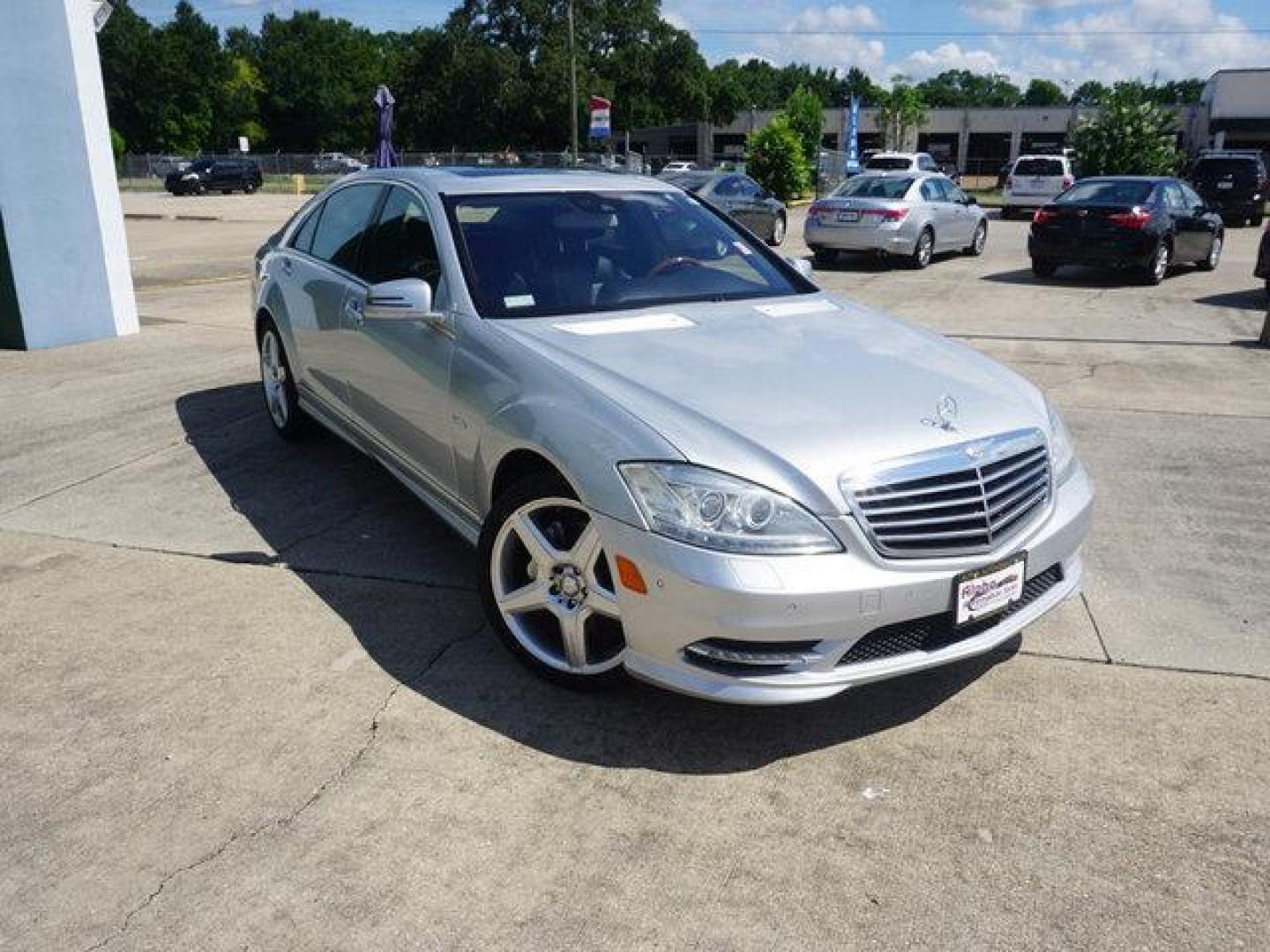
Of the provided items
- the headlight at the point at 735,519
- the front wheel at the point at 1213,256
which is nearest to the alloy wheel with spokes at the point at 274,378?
the headlight at the point at 735,519

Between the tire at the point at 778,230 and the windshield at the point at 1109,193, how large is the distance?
6.61 meters

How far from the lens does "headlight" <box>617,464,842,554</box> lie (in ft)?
9.56

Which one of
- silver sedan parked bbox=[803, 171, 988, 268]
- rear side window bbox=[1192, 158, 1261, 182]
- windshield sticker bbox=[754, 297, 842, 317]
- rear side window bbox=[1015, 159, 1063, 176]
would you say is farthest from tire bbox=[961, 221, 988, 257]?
windshield sticker bbox=[754, 297, 842, 317]

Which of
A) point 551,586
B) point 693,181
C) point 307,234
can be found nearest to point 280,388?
point 307,234

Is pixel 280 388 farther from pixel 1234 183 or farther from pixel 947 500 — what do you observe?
pixel 1234 183

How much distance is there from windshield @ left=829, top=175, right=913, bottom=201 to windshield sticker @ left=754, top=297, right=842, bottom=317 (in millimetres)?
13190

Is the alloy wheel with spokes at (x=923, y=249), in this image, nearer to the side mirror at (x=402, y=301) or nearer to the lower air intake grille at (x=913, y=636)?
the side mirror at (x=402, y=301)

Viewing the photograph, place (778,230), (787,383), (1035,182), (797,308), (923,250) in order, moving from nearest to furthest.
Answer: (787,383), (797,308), (923,250), (778,230), (1035,182)

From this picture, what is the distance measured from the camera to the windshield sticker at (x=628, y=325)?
3844mm

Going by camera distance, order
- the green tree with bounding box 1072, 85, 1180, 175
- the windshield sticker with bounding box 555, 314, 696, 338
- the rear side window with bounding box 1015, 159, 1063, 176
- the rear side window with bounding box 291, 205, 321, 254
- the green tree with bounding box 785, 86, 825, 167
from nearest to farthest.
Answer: the windshield sticker with bounding box 555, 314, 696, 338, the rear side window with bounding box 291, 205, 321, 254, the rear side window with bounding box 1015, 159, 1063, 176, the green tree with bounding box 1072, 85, 1180, 175, the green tree with bounding box 785, 86, 825, 167

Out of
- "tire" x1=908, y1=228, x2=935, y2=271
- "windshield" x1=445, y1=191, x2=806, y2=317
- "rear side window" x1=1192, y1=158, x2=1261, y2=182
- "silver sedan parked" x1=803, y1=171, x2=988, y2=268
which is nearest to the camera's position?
"windshield" x1=445, y1=191, x2=806, y2=317

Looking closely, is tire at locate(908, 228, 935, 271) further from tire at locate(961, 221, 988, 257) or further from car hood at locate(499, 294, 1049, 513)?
car hood at locate(499, 294, 1049, 513)

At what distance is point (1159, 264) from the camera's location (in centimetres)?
1446

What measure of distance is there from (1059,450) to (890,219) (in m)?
13.5
